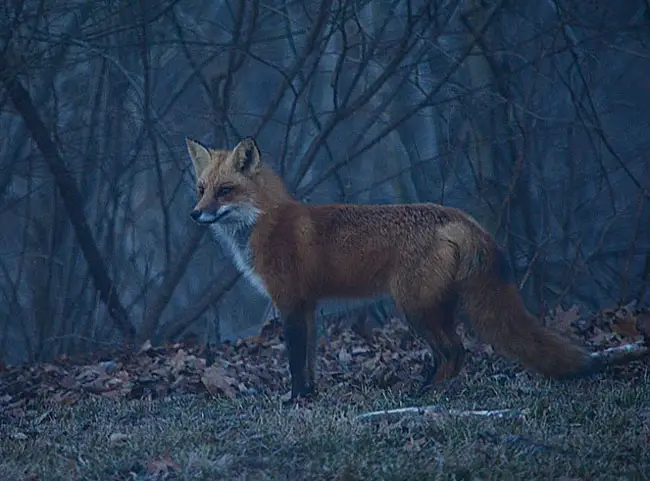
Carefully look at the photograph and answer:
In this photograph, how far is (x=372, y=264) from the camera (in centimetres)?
742

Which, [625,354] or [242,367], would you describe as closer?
[625,354]

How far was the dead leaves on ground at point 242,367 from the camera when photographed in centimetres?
816

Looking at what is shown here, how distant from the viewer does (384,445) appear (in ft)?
17.0

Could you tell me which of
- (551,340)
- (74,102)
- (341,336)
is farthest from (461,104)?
(551,340)

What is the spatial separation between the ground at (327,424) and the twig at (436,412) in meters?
0.03

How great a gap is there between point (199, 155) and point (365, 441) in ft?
12.8

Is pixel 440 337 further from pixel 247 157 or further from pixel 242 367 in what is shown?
pixel 242 367

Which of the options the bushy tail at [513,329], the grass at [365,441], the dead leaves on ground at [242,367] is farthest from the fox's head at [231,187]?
the bushy tail at [513,329]

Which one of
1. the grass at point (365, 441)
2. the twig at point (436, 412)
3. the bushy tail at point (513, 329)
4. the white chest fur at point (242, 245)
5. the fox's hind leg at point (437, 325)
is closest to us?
the grass at point (365, 441)

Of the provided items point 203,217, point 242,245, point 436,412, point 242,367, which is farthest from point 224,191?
point 436,412

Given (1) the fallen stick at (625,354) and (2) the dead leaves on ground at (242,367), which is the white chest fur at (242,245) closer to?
(2) the dead leaves on ground at (242,367)

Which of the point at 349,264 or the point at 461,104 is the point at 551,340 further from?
the point at 461,104

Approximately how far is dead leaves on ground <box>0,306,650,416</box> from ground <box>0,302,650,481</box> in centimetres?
2

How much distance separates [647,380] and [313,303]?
2.49 m
